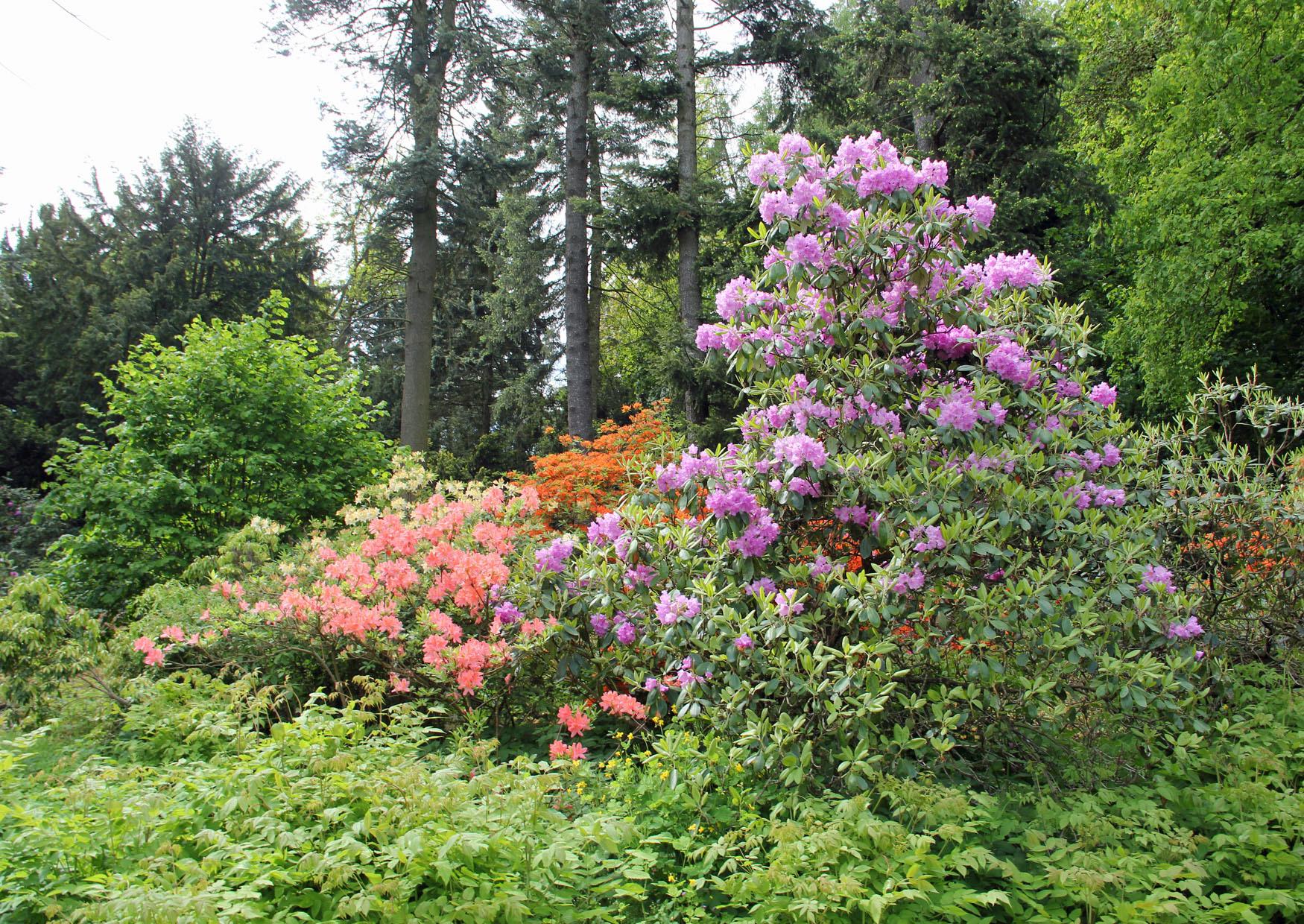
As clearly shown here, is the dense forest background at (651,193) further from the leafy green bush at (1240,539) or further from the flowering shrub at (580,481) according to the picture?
the leafy green bush at (1240,539)

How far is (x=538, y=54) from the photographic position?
12938mm

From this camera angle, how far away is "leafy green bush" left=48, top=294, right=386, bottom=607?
22.2ft

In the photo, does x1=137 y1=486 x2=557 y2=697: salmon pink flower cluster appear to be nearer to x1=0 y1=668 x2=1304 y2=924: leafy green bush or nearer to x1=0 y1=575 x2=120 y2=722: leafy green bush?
x1=0 y1=575 x2=120 y2=722: leafy green bush

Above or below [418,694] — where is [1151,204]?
above

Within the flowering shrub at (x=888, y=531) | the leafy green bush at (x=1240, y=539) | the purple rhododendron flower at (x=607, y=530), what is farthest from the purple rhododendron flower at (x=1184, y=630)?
the purple rhododendron flower at (x=607, y=530)

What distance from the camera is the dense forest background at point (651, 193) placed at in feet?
33.9

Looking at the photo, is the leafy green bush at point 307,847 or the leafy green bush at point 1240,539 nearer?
the leafy green bush at point 307,847

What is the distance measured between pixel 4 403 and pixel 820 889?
18615mm

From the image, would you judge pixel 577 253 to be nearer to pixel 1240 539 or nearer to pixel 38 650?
pixel 38 650

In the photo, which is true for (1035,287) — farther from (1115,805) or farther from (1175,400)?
(1175,400)

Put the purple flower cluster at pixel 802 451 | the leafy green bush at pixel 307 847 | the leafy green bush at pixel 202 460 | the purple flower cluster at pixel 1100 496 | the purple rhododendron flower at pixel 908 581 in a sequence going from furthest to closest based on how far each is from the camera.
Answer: the leafy green bush at pixel 202 460 → the purple flower cluster at pixel 1100 496 → the purple flower cluster at pixel 802 451 → the purple rhododendron flower at pixel 908 581 → the leafy green bush at pixel 307 847

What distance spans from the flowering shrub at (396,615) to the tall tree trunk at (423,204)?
28.8 ft

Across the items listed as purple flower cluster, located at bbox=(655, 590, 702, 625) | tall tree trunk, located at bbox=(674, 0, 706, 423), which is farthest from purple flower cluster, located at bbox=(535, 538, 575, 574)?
tall tree trunk, located at bbox=(674, 0, 706, 423)

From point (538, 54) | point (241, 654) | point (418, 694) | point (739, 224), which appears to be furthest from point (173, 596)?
point (538, 54)
